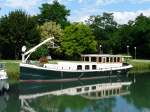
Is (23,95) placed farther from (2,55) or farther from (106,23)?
(106,23)

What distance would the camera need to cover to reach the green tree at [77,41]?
3430 inches

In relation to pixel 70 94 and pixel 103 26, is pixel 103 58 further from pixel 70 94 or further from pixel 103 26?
pixel 103 26

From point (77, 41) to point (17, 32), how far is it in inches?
493

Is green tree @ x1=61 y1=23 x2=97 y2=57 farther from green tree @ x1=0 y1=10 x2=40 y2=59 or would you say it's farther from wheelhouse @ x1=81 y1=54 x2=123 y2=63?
wheelhouse @ x1=81 y1=54 x2=123 y2=63

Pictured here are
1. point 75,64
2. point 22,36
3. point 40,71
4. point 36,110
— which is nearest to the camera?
point 36,110

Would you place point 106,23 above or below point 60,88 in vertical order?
above

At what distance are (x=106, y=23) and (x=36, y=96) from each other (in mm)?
73501

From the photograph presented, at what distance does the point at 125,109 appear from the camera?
3791cm

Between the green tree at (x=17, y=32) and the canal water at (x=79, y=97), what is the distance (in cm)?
2307

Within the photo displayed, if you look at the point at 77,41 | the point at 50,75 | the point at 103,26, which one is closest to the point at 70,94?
the point at 50,75

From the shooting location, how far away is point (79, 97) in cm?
4572

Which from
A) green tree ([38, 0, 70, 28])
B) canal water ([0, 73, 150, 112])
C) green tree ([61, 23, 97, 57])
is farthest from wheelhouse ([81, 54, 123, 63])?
green tree ([38, 0, 70, 28])

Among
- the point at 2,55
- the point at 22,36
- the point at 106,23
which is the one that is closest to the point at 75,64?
the point at 22,36

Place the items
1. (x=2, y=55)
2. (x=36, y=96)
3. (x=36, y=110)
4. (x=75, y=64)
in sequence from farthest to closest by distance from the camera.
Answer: (x=2, y=55) < (x=75, y=64) < (x=36, y=96) < (x=36, y=110)
